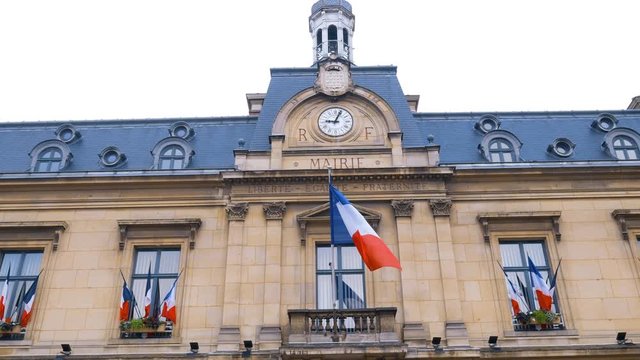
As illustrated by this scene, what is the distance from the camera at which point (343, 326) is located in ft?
58.4

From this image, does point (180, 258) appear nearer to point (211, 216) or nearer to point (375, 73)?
point (211, 216)

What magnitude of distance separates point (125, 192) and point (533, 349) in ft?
47.6

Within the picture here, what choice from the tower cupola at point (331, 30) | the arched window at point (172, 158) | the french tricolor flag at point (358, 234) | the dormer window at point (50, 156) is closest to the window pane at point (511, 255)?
the french tricolor flag at point (358, 234)

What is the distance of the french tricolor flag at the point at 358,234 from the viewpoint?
56.4 ft

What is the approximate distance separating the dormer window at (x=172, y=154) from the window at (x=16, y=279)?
5231mm

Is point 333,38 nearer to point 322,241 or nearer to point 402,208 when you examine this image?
point 402,208

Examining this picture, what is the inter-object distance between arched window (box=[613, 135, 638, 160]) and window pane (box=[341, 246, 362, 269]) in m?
10.6

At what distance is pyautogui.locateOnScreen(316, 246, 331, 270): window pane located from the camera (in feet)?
65.7

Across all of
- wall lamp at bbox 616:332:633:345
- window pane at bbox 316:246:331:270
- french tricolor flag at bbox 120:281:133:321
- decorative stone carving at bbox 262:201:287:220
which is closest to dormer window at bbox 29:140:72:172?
french tricolor flag at bbox 120:281:133:321

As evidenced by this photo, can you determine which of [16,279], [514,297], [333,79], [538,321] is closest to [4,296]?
[16,279]

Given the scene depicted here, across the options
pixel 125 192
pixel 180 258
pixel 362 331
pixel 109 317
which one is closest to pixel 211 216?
pixel 180 258

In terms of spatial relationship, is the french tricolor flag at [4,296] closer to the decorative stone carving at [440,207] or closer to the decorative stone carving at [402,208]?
the decorative stone carving at [402,208]

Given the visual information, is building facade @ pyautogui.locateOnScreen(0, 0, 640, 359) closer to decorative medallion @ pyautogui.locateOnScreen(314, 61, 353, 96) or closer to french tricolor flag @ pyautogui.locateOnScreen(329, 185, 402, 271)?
decorative medallion @ pyautogui.locateOnScreen(314, 61, 353, 96)

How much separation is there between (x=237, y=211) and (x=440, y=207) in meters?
6.90
